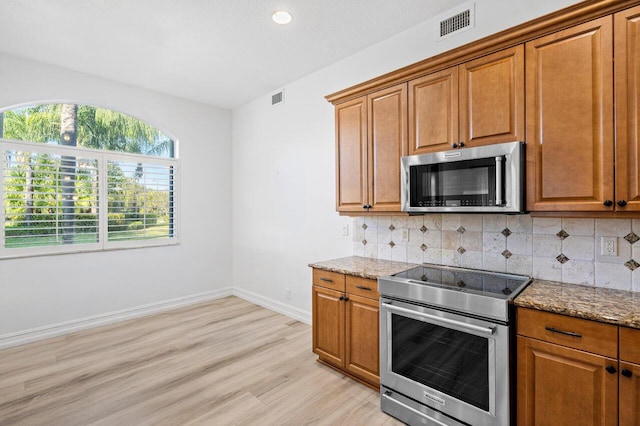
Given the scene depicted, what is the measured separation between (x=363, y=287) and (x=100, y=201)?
11.1 feet

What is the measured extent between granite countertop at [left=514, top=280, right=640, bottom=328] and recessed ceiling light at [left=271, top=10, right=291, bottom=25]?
265 cm

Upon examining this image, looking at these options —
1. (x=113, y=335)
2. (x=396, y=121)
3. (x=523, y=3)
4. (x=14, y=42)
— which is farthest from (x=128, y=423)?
(x=523, y=3)

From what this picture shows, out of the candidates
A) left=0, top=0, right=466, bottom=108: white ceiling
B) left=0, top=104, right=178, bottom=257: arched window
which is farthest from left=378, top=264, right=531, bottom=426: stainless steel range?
left=0, top=104, right=178, bottom=257: arched window

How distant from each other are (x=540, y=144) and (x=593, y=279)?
0.92 m

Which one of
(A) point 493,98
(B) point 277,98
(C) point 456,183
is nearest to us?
(A) point 493,98

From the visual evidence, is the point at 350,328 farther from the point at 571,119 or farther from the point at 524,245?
the point at 571,119

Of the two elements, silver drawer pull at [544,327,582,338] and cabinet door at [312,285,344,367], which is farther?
cabinet door at [312,285,344,367]

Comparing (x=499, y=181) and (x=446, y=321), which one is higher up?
(x=499, y=181)

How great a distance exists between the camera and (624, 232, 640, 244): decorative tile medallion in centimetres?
191

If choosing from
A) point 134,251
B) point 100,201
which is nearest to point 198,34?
point 100,201

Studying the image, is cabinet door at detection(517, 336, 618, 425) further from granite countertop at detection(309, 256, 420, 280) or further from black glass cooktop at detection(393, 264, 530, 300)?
granite countertop at detection(309, 256, 420, 280)

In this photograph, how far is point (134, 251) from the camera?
13.8ft

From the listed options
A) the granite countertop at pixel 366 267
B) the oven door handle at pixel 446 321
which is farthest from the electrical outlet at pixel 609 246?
the granite countertop at pixel 366 267

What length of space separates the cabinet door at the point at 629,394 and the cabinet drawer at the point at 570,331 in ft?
0.22
